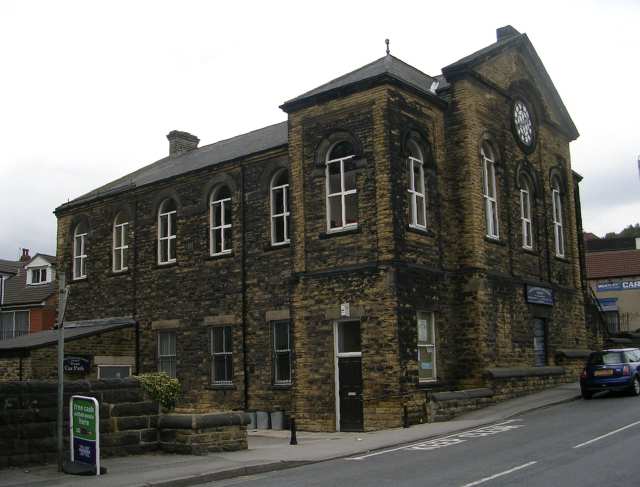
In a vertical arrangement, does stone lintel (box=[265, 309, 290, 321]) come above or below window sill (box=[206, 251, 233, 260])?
below

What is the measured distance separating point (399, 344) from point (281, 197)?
276 inches

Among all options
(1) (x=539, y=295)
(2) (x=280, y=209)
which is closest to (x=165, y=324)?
(2) (x=280, y=209)

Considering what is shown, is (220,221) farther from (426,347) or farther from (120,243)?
(426,347)

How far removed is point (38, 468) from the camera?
12633 millimetres

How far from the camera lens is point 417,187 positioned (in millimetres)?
21453

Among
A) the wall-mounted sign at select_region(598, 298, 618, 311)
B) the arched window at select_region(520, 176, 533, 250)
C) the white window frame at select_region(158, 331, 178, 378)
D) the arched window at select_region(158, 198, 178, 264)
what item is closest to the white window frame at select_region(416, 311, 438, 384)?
the arched window at select_region(520, 176, 533, 250)

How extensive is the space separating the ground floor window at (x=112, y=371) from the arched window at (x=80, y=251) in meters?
5.39

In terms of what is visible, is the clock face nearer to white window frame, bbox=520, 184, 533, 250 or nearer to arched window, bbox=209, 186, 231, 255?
white window frame, bbox=520, 184, 533, 250

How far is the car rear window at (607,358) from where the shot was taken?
71.5ft

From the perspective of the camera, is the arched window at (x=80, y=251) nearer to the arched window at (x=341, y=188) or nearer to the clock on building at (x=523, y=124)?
the arched window at (x=341, y=188)

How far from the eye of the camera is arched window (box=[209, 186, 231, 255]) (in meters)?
25.3

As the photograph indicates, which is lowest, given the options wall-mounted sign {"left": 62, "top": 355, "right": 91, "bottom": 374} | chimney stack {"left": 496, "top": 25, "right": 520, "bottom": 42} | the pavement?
the pavement

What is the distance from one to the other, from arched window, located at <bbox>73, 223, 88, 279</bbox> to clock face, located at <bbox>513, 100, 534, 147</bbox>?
17496mm

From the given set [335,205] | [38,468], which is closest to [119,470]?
[38,468]
